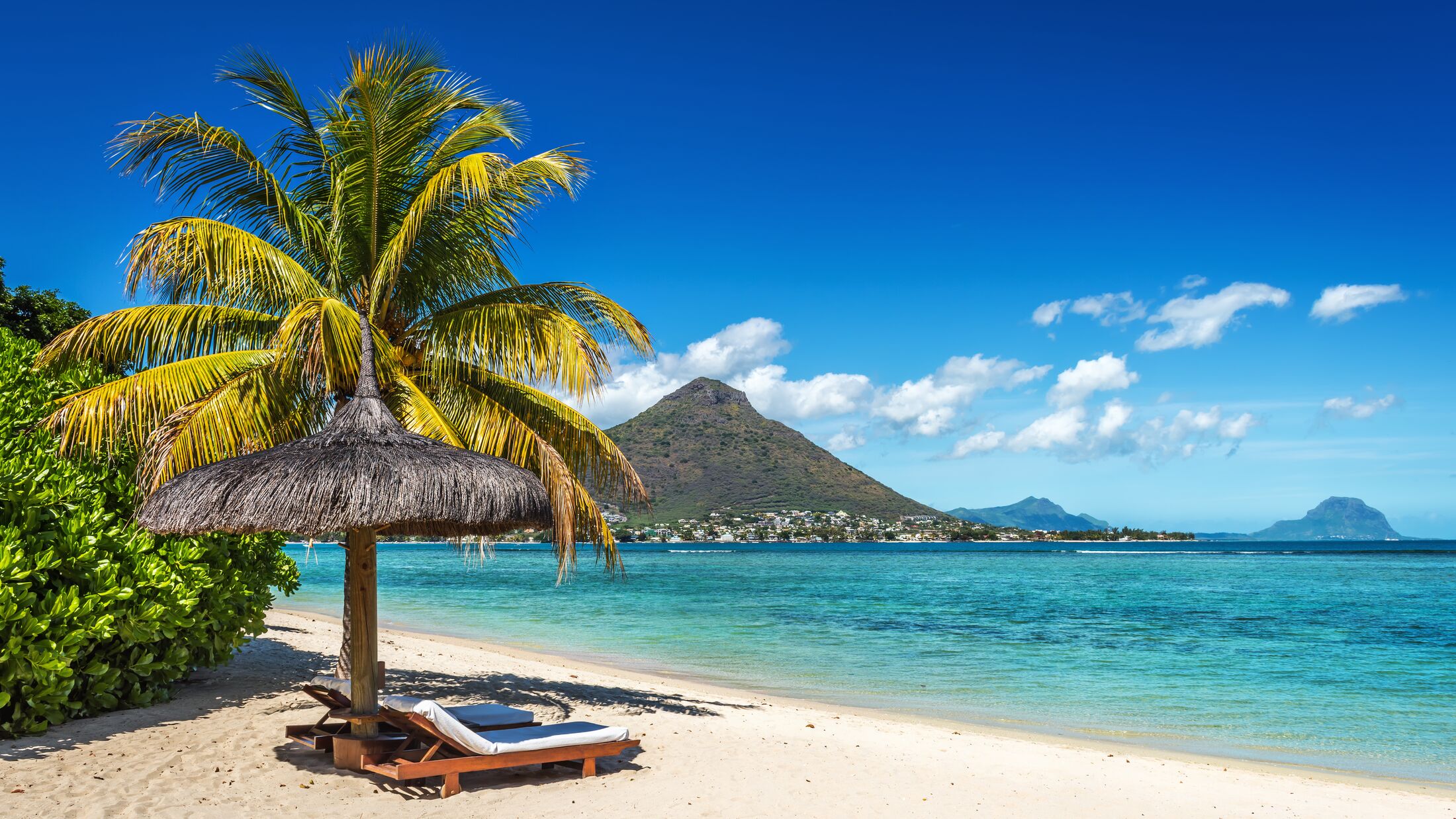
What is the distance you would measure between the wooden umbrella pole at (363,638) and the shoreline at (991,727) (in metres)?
6.77

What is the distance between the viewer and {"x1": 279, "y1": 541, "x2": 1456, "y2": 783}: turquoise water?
12.3 meters

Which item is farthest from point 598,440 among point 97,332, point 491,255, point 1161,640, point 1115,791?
point 1161,640

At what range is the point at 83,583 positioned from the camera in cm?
705

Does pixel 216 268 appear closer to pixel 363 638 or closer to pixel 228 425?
pixel 228 425

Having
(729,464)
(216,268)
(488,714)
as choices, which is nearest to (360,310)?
(216,268)

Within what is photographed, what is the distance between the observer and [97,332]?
793 centimetres

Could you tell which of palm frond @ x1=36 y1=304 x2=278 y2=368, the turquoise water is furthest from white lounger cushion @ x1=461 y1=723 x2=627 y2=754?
the turquoise water

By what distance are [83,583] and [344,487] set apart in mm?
2734

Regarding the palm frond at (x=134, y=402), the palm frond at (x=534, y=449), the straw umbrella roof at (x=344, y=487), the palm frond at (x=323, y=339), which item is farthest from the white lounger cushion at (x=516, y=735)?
the palm frond at (x=134, y=402)

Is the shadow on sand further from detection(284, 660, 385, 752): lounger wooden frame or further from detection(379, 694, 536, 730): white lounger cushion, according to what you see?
detection(379, 694, 536, 730): white lounger cushion

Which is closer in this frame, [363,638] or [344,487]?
[344,487]

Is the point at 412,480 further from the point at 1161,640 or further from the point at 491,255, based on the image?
the point at 1161,640

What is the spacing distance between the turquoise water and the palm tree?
7212 millimetres

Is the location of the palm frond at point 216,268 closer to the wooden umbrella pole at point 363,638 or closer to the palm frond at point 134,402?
the palm frond at point 134,402
